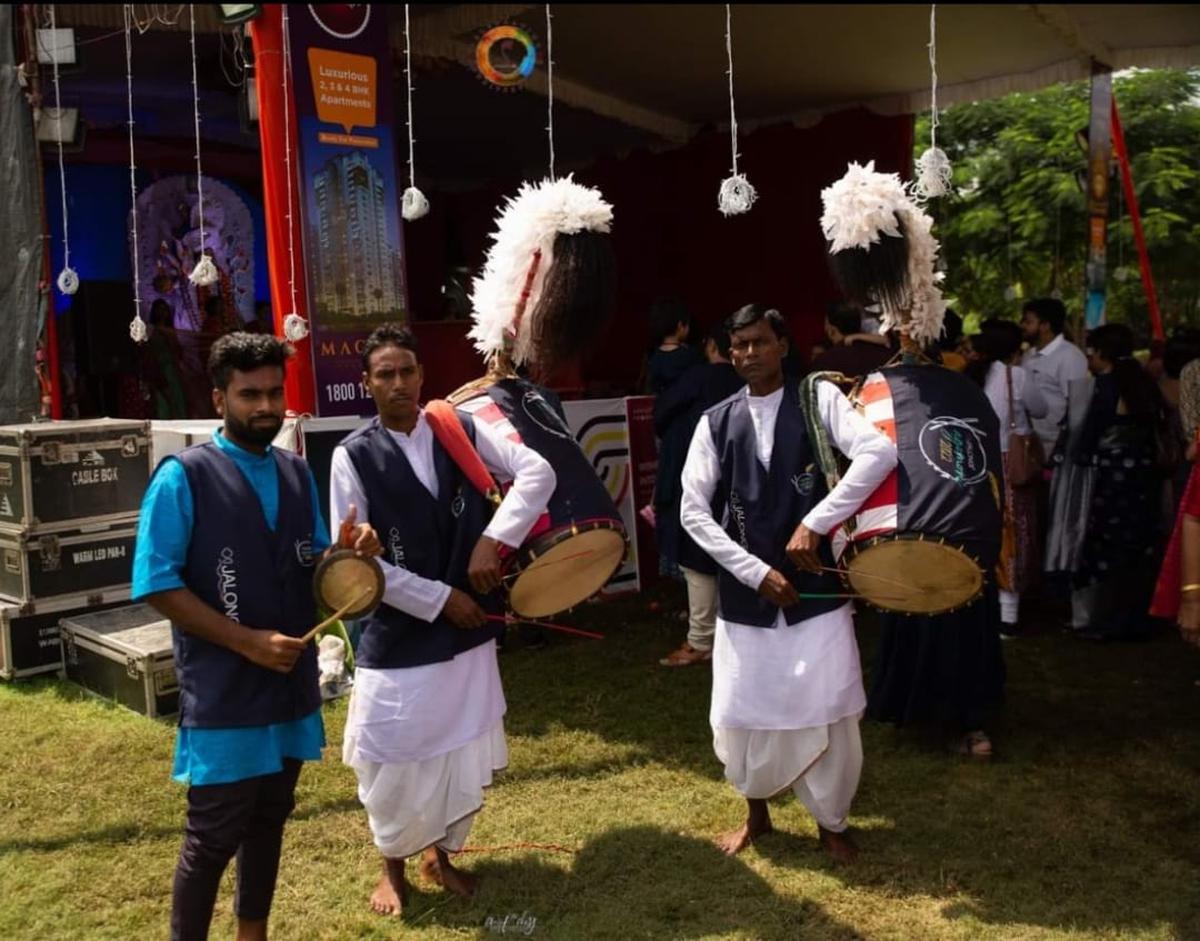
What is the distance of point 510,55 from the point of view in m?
6.62

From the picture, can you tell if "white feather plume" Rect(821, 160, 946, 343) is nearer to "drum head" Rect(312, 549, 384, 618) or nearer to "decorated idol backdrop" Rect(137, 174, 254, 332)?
"drum head" Rect(312, 549, 384, 618)

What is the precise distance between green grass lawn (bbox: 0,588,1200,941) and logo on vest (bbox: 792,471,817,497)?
115cm

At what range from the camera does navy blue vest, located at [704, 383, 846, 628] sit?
3.52 m

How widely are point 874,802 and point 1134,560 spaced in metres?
2.78

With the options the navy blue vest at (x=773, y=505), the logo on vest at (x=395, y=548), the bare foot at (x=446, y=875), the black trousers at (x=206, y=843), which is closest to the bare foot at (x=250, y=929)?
the black trousers at (x=206, y=843)

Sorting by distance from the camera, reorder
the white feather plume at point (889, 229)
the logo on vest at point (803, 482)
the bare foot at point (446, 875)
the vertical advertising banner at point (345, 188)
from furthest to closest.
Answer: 1. the vertical advertising banner at point (345, 188)
2. the white feather plume at point (889, 229)
3. the logo on vest at point (803, 482)
4. the bare foot at point (446, 875)

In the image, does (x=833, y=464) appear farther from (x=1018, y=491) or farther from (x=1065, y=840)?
(x=1018, y=491)

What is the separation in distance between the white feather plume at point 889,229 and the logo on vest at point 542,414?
3.55 feet

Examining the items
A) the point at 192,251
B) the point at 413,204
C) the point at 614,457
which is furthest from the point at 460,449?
the point at 192,251

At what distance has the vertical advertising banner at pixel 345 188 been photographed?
6.19 metres

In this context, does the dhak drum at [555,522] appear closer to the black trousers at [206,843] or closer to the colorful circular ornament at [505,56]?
the black trousers at [206,843]

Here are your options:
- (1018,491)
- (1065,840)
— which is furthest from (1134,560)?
(1065,840)

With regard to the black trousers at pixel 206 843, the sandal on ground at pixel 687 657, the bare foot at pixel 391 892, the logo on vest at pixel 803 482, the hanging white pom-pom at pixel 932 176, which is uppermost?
the hanging white pom-pom at pixel 932 176

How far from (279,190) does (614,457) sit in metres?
2.49
